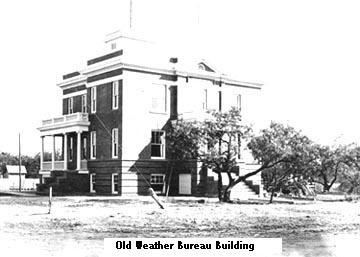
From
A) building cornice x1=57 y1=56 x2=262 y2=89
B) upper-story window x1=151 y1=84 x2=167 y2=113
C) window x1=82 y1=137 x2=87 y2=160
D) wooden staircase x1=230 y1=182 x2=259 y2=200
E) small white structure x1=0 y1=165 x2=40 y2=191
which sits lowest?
small white structure x1=0 y1=165 x2=40 y2=191

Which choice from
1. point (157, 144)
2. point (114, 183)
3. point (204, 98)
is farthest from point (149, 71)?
point (114, 183)

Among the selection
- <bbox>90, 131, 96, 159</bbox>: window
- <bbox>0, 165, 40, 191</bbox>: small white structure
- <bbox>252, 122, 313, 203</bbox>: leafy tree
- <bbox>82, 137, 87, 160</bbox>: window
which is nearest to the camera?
<bbox>252, 122, 313, 203</bbox>: leafy tree

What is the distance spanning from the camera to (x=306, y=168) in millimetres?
27234

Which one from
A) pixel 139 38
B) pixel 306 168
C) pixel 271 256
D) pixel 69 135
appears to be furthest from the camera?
pixel 69 135

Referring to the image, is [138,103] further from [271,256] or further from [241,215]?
[271,256]

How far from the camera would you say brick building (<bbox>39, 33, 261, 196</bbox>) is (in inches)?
1312

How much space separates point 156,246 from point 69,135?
96.8ft

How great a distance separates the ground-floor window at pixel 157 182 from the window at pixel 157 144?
1.27 m

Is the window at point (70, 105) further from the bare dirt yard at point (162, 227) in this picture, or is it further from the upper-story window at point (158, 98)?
the bare dirt yard at point (162, 227)

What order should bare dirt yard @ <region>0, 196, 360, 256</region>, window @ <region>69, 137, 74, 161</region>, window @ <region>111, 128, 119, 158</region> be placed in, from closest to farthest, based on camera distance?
bare dirt yard @ <region>0, 196, 360, 256</region>, window @ <region>111, 128, 119, 158</region>, window @ <region>69, 137, 74, 161</region>

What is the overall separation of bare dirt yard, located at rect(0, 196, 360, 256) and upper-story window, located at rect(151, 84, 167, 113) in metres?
14.2

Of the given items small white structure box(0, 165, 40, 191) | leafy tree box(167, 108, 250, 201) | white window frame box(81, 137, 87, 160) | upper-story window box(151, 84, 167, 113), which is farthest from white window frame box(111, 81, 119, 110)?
small white structure box(0, 165, 40, 191)

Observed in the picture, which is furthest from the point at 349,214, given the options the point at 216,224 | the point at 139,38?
the point at 139,38

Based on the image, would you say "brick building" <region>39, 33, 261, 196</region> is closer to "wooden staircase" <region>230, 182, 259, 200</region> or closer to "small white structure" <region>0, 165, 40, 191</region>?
"wooden staircase" <region>230, 182, 259, 200</region>
